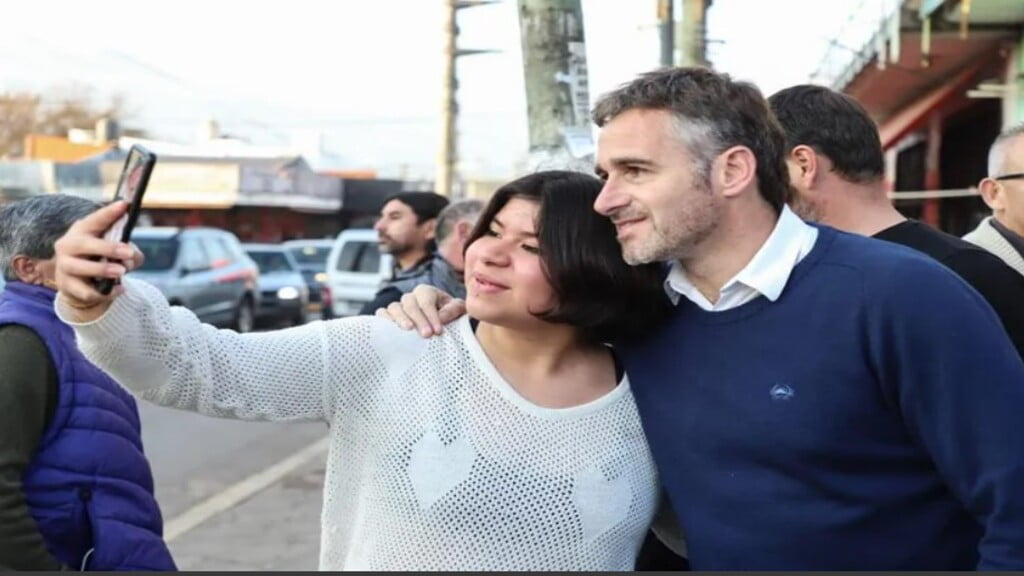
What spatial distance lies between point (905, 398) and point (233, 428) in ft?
33.7

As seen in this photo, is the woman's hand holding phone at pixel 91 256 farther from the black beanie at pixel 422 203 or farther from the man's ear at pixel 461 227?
the black beanie at pixel 422 203

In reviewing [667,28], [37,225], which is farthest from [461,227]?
[667,28]

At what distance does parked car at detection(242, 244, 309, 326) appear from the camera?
860 inches

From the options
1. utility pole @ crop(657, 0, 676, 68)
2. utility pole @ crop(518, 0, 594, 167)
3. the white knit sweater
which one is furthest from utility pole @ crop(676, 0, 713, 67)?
the white knit sweater

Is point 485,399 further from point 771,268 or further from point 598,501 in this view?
point 771,268

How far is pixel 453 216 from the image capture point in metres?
6.50

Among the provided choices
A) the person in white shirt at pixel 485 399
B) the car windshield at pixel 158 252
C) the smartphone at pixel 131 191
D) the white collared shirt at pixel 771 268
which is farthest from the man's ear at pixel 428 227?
the car windshield at pixel 158 252

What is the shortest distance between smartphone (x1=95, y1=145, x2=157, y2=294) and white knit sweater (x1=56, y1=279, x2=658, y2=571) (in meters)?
0.20

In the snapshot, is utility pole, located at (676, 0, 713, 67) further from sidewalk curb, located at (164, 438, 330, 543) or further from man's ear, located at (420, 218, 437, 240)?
sidewalk curb, located at (164, 438, 330, 543)

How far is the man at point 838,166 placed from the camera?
10.6ft

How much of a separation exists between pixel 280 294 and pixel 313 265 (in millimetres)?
7238

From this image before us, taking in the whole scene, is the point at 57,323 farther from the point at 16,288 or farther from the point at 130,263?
the point at 130,263

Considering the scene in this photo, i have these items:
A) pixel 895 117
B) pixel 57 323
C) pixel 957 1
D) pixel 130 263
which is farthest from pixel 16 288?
pixel 895 117

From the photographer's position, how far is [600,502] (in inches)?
95.7
